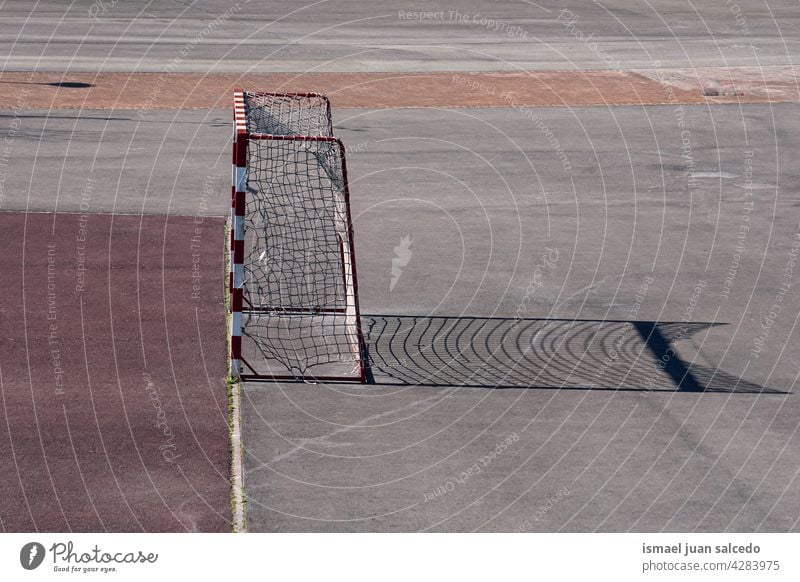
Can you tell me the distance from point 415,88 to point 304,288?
46.9 ft

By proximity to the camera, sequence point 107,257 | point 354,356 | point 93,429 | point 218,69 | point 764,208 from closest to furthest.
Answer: point 93,429, point 354,356, point 107,257, point 764,208, point 218,69

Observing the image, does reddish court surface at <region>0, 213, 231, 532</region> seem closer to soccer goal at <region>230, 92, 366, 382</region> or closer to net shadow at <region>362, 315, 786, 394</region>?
soccer goal at <region>230, 92, 366, 382</region>

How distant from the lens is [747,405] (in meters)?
13.3

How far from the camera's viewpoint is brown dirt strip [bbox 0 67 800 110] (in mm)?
27719

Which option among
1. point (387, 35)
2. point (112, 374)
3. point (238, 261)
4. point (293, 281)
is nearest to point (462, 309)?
point (293, 281)

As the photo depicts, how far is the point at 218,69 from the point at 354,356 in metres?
Result: 19.0

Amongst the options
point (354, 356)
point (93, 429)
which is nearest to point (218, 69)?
point (354, 356)

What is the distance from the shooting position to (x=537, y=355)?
574 inches

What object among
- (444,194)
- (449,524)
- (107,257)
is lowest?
(449,524)

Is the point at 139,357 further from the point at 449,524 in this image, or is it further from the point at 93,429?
the point at 449,524

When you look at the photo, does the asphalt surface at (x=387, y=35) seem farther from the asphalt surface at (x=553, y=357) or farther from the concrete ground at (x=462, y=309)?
the asphalt surface at (x=553, y=357)

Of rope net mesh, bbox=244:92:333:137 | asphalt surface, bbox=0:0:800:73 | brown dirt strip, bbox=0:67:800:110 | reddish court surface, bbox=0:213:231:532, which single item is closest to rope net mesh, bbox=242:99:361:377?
rope net mesh, bbox=244:92:333:137

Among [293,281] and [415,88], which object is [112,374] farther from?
[415,88]

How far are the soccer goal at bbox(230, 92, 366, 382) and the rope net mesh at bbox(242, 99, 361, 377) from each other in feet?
0.04
